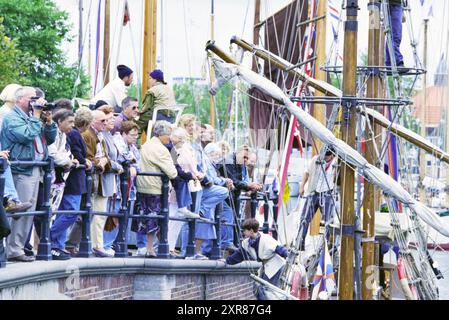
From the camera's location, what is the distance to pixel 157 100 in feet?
65.8

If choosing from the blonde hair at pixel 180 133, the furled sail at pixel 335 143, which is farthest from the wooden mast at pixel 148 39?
the blonde hair at pixel 180 133

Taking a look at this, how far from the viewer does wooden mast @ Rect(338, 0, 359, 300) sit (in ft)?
66.0

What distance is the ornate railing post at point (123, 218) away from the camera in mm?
17797

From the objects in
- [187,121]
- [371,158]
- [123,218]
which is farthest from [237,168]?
[123,218]

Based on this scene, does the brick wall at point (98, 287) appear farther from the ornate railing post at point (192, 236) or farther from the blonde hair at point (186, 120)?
the blonde hair at point (186, 120)

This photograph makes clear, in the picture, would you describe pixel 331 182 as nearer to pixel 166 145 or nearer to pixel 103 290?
pixel 166 145

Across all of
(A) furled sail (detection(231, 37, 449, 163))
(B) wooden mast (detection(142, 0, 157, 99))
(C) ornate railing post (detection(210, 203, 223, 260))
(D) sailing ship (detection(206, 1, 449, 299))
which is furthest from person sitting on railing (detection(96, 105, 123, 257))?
(B) wooden mast (detection(142, 0, 157, 99))

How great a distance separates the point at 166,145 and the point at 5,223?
4.95 meters

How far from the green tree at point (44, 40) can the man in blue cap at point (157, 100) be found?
127 feet

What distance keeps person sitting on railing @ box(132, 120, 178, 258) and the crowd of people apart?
12 mm

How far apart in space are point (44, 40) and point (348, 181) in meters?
41.8

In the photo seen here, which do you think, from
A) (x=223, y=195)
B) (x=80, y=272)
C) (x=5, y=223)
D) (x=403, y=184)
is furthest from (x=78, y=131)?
(x=403, y=184)

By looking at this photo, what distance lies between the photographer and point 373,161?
73.3 ft

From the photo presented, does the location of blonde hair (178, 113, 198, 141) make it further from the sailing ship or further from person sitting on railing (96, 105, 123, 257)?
person sitting on railing (96, 105, 123, 257)
